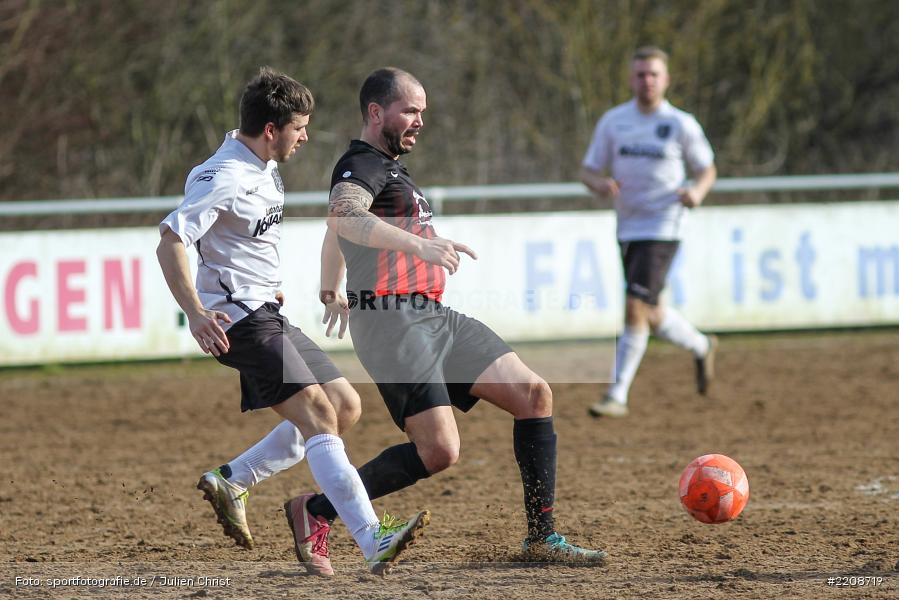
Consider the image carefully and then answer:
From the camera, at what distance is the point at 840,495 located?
21.0ft

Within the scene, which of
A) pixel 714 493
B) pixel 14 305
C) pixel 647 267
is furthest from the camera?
pixel 14 305

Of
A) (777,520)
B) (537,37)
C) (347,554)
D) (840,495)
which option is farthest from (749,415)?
(537,37)

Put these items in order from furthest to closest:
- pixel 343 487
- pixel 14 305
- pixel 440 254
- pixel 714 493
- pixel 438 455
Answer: pixel 14 305
pixel 714 493
pixel 438 455
pixel 343 487
pixel 440 254

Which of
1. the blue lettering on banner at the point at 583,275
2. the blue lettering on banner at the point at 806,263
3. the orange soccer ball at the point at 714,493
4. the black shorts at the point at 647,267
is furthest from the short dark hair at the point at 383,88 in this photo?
the blue lettering on banner at the point at 806,263

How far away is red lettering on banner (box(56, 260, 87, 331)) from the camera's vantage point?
11.1 metres

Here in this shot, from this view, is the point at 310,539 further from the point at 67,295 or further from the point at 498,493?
the point at 67,295

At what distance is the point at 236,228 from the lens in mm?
4848

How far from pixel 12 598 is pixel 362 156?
6.85ft

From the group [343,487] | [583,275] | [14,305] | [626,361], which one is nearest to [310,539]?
[343,487]

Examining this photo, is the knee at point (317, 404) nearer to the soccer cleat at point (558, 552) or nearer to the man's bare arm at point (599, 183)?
the soccer cleat at point (558, 552)

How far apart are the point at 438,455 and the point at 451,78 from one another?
15169 millimetres

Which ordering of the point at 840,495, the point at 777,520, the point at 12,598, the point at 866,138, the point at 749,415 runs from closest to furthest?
the point at 12,598 → the point at 777,520 → the point at 840,495 → the point at 749,415 → the point at 866,138

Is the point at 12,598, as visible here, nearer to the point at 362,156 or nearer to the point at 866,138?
the point at 362,156

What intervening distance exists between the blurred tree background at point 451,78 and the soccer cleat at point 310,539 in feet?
36.5
